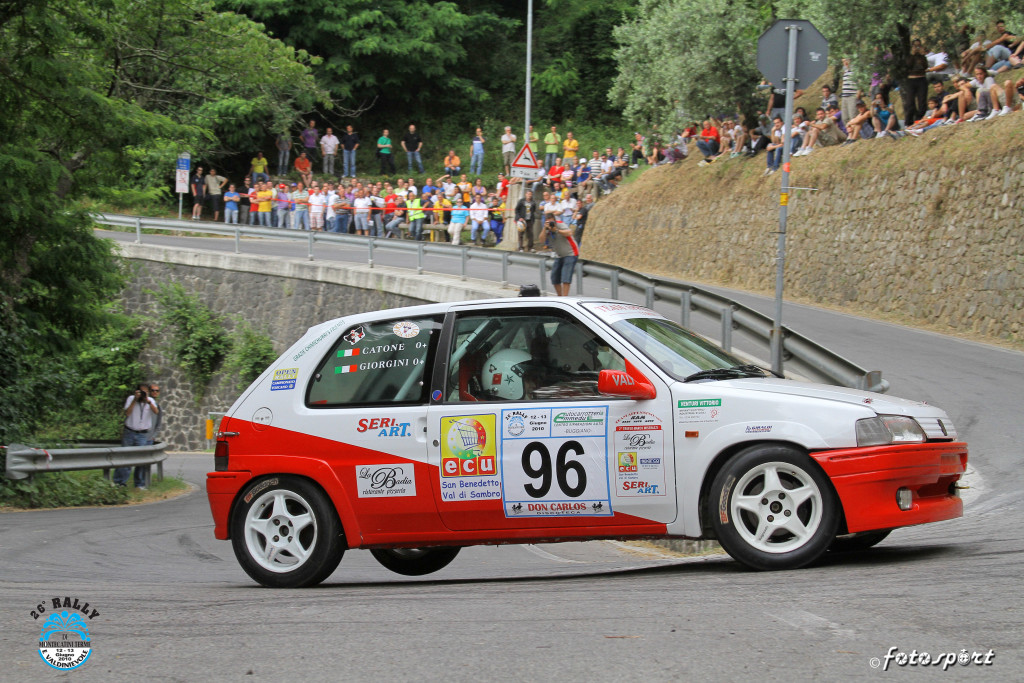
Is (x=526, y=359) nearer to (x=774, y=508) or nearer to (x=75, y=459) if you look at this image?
(x=774, y=508)

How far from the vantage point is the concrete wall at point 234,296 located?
26.0 m

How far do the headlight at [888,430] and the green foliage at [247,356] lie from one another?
2346 cm

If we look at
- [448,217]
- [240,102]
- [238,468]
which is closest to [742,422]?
[238,468]

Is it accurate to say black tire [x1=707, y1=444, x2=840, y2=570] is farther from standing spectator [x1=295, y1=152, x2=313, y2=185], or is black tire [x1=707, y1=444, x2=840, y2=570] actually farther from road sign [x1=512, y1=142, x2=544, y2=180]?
standing spectator [x1=295, y1=152, x2=313, y2=185]

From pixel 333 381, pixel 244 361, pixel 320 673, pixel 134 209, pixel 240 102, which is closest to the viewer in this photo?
pixel 320 673

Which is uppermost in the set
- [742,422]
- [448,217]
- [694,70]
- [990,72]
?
[694,70]

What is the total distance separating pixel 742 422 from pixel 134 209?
132 feet

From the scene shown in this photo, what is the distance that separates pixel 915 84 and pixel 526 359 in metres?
19.2

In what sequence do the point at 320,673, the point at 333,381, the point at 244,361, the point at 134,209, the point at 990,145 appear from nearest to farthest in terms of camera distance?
1. the point at 320,673
2. the point at 333,381
3. the point at 990,145
4. the point at 244,361
5. the point at 134,209

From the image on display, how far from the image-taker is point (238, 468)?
23.4 feet

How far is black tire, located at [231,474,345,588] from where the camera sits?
6852 mm

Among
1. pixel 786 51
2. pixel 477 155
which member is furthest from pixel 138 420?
pixel 477 155

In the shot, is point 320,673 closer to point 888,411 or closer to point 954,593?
point 954,593

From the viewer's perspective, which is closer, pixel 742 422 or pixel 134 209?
pixel 742 422
